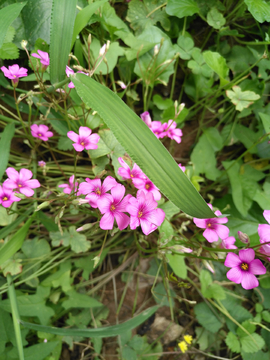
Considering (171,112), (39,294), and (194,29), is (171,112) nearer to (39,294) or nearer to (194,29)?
(194,29)

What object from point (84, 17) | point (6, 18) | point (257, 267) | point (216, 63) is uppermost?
point (6, 18)

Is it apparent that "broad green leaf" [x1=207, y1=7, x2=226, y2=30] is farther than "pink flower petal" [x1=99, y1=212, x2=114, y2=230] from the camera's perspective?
Yes

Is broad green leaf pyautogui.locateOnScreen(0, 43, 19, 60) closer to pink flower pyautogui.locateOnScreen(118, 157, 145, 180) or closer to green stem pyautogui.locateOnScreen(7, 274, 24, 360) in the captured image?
pink flower pyautogui.locateOnScreen(118, 157, 145, 180)

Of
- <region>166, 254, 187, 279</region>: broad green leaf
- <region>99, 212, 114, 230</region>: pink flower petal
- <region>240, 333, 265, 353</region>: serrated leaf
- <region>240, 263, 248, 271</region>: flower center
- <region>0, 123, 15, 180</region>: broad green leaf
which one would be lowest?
<region>240, 333, 265, 353</region>: serrated leaf

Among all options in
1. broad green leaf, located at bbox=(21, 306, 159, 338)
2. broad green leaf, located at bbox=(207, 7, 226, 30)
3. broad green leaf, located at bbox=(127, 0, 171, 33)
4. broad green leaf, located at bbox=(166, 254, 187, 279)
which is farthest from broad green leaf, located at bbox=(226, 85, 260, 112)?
broad green leaf, located at bbox=(21, 306, 159, 338)

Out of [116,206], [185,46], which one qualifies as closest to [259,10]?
[185,46]

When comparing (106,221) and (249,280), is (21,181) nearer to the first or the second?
(106,221)

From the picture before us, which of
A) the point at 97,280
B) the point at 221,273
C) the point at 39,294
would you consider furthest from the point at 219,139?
the point at 39,294
